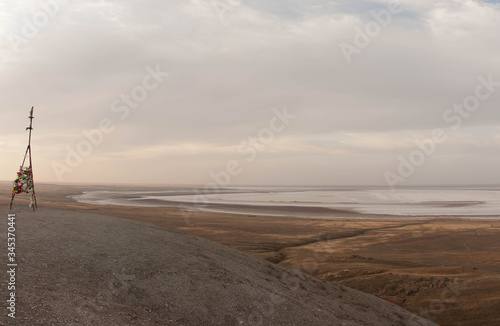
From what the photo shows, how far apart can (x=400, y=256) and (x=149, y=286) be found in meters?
17.8

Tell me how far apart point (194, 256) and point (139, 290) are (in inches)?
117

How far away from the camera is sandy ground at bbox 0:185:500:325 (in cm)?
1288

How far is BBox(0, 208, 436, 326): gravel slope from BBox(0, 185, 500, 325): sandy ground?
2.38 meters

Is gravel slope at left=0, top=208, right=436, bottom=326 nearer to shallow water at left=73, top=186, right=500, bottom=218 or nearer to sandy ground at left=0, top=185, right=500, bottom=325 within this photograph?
sandy ground at left=0, top=185, right=500, bottom=325

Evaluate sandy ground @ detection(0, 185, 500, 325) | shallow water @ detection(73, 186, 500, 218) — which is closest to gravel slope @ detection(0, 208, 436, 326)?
sandy ground @ detection(0, 185, 500, 325)

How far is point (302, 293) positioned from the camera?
1068cm

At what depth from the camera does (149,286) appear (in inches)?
324

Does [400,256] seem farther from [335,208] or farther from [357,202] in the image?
[357,202]

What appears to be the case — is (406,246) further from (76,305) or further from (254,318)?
(76,305)

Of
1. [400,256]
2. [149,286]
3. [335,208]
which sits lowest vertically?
[400,256]

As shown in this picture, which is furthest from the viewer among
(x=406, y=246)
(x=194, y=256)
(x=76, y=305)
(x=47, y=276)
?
(x=406, y=246)

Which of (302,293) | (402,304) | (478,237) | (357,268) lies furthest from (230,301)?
(478,237)

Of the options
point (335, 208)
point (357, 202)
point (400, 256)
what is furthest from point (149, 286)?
point (357, 202)

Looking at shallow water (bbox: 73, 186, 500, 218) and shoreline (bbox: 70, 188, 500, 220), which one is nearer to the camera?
shoreline (bbox: 70, 188, 500, 220)
